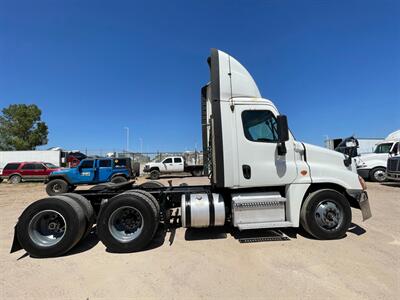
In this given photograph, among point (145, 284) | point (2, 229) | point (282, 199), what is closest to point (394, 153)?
point (282, 199)

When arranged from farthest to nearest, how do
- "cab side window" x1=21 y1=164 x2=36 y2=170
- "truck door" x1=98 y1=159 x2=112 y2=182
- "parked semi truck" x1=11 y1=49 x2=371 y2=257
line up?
"cab side window" x1=21 y1=164 x2=36 y2=170 < "truck door" x1=98 y1=159 x2=112 y2=182 < "parked semi truck" x1=11 y1=49 x2=371 y2=257

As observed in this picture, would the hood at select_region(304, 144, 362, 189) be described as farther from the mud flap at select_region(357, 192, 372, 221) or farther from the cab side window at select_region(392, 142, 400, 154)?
the cab side window at select_region(392, 142, 400, 154)

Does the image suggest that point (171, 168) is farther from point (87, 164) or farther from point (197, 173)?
point (87, 164)

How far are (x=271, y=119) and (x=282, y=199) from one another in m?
1.64

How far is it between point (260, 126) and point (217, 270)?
2841 millimetres

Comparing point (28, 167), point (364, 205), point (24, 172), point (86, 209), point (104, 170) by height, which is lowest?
point (364, 205)

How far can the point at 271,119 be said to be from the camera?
476cm

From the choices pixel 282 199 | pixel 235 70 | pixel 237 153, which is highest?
pixel 235 70

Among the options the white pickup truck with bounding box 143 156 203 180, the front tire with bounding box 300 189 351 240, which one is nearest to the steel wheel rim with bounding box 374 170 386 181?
the front tire with bounding box 300 189 351 240

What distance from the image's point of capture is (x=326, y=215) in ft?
15.0

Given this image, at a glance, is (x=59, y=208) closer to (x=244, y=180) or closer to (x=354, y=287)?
(x=244, y=180)

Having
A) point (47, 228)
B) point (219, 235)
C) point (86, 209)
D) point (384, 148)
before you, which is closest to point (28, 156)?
point (47, 228)

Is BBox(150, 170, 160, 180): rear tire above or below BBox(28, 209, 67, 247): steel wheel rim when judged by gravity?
above

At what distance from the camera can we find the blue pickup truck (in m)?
12.9
